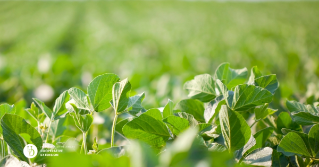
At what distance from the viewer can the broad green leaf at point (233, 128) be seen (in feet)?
1.10

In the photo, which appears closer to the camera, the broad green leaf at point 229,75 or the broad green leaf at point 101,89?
the broad green leaf at point 101,89

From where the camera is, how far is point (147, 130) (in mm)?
374

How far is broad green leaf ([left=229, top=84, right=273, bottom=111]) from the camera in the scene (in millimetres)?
363

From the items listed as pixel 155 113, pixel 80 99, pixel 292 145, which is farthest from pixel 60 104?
pixel 292 145

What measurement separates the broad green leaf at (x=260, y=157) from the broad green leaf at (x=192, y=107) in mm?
123

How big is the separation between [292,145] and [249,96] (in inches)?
3.7

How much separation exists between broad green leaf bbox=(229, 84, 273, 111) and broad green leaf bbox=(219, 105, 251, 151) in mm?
46

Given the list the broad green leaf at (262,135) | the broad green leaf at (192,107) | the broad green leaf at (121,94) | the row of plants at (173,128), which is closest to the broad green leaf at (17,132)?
the row of plants at (173,128)

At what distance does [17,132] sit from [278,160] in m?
0.40

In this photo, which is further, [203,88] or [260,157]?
[203,88]

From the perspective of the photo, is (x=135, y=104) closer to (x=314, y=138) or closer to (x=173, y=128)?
(x=173, y=128)

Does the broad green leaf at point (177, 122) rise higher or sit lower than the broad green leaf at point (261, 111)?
higher

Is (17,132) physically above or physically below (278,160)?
above

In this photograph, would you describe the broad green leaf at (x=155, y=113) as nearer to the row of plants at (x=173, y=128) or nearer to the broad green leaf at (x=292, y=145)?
the row of plants at (x=173, y=128)
